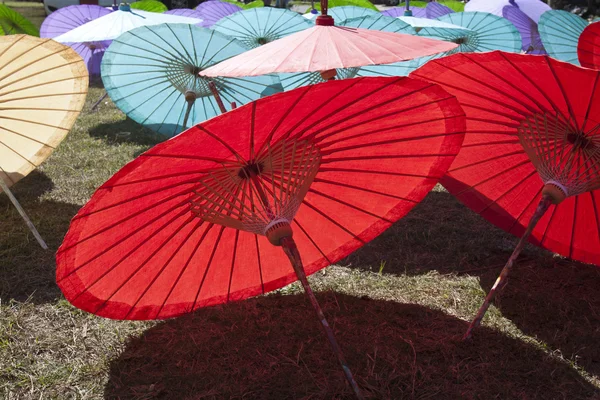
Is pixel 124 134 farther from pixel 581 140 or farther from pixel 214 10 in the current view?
pixel 581 140

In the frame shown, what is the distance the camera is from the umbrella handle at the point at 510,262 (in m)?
2.31

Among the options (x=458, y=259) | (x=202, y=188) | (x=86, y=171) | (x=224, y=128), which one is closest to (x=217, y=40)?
(x=86, y=171)

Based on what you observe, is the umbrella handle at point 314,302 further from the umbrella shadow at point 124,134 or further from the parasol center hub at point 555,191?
the umbrella shadow at point 124,134

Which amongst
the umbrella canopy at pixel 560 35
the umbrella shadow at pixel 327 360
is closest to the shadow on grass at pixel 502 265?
the umbrella shadow at pixel 327 360

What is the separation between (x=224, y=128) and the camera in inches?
63.9

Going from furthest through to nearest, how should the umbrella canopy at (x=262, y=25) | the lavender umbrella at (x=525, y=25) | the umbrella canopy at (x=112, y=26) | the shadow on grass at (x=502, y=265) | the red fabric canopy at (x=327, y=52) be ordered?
1. the lavender umbrella at (x=525, y=25)
2. the umbrella canopy at (x=262, y=25)
3. the umbrella canopy at (x=112, y=26)
4. the red fabric canopy at (x=327, y=52)
5. the shadow on grass at (x=502, y=265)

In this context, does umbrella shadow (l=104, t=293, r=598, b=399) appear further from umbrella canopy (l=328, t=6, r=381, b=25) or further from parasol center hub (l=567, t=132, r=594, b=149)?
umbrella canopy (l=328, t=6, r=381, b=25)

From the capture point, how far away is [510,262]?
2.37 m

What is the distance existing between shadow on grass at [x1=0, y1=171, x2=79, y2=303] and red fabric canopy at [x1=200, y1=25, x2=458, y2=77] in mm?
1288

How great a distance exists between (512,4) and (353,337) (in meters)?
6.99

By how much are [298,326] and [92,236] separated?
1028mm

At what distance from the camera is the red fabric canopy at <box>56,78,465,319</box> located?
5.66 ft

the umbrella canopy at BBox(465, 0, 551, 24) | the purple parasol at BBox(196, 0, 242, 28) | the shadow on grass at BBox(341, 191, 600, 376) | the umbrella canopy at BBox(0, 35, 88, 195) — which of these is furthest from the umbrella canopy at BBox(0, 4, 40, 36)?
the shadow on grass at BBox(341, 191, 600, 376)

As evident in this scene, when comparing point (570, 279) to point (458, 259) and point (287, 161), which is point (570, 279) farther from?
point (287, 161)
